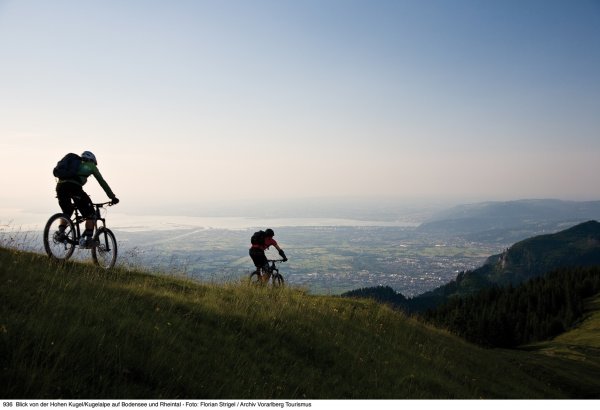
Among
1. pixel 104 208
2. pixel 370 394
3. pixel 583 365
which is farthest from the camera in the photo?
pixel 583 365

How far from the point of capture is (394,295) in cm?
17375

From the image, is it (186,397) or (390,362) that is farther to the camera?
(390,362)

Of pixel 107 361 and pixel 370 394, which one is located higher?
pixel 107 361

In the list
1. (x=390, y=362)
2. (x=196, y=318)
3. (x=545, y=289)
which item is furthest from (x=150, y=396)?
(x=545, y=289)

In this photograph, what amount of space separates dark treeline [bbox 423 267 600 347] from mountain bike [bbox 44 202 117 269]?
325ft

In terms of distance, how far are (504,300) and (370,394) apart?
153 m

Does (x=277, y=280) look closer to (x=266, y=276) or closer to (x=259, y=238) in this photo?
(x=266, y=276)

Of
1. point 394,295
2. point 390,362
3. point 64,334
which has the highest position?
point 64,334

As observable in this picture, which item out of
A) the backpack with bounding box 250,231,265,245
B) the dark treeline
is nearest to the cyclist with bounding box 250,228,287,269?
the backpack with bounding box 250,231,265,245

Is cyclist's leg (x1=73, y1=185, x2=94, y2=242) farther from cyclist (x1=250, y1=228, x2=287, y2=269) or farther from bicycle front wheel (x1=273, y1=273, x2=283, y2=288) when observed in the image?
bicycle front wheel (x1=273, y1=273, x2=283, y2=288)

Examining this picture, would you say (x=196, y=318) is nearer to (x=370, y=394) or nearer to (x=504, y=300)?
(x=370, y=394)

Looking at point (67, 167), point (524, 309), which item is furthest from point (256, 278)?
point (524, 309)

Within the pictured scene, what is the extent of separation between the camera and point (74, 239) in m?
12.5

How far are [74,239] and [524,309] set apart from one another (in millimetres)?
153460
